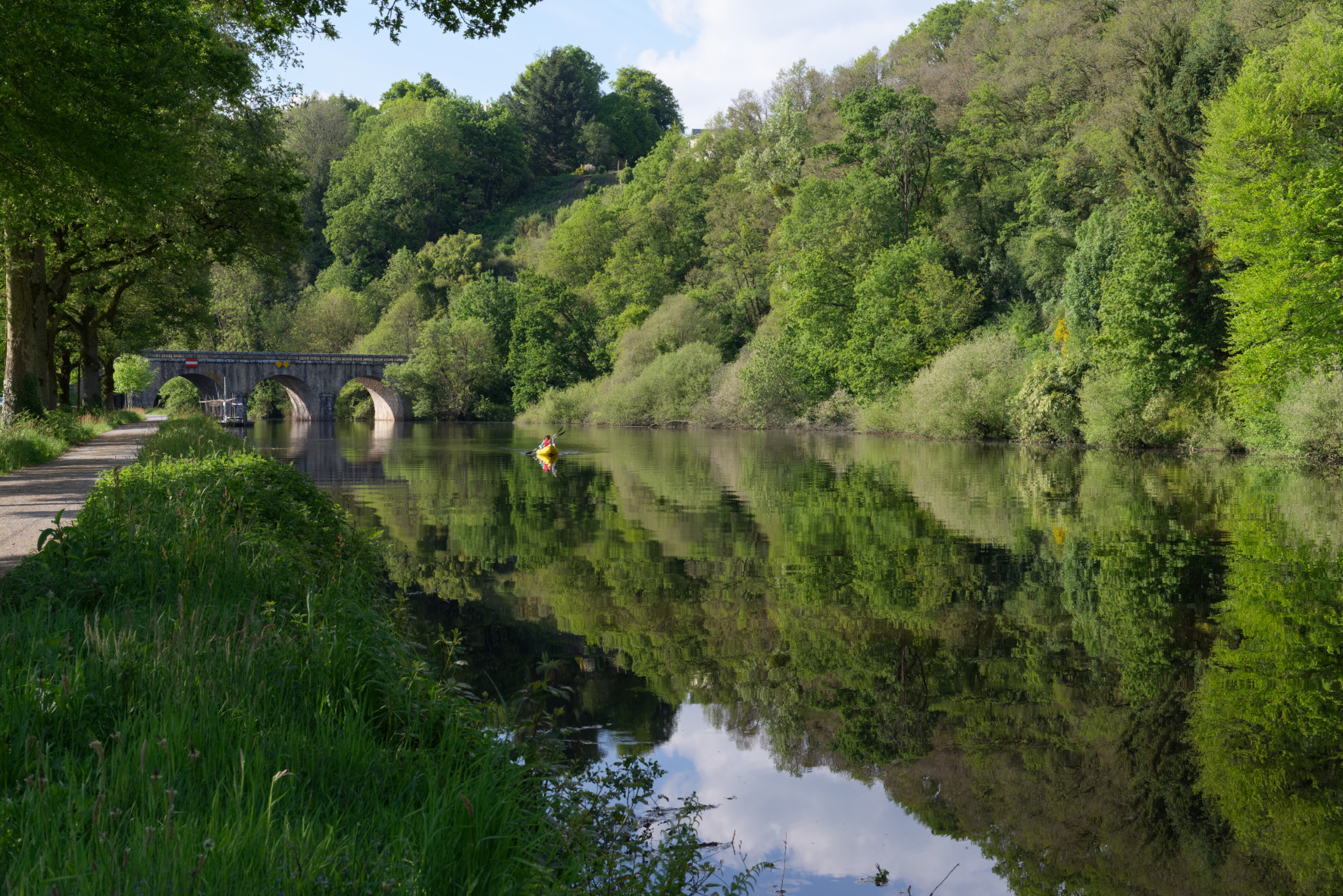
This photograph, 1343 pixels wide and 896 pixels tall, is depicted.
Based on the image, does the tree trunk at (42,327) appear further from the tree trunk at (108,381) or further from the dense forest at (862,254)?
the tree trunk at (108,381)

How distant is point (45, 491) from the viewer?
12.8 meters

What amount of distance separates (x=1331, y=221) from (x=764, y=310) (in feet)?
139

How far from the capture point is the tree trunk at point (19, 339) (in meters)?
21.0

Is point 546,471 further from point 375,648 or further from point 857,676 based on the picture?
point 375,648

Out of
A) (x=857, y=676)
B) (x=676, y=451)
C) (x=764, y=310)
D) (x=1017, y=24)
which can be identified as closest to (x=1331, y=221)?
(x=676, y=451)

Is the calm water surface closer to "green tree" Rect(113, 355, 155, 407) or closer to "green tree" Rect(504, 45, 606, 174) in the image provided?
"green tree" Rect(113, 355, 155, 407)

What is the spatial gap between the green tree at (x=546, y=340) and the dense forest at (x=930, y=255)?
0.88 feet

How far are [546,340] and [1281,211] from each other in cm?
5677

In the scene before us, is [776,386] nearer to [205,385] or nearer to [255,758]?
[205,385]

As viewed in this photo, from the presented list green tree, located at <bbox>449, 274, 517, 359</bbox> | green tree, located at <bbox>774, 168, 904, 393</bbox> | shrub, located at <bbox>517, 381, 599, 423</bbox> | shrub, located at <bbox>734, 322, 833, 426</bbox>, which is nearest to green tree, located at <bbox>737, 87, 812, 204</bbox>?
green tree, located at <bbox>774, 168, 904, 393</bbox>

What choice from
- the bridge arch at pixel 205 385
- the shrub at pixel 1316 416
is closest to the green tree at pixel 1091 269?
the shrub at pixel 1316 416

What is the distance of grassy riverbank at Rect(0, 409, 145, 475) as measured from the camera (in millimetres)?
16078

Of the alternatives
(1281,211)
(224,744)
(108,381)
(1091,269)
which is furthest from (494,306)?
(224,744)

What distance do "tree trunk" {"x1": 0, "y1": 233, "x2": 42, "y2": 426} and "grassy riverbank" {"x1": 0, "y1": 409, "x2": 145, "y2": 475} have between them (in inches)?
18.7
